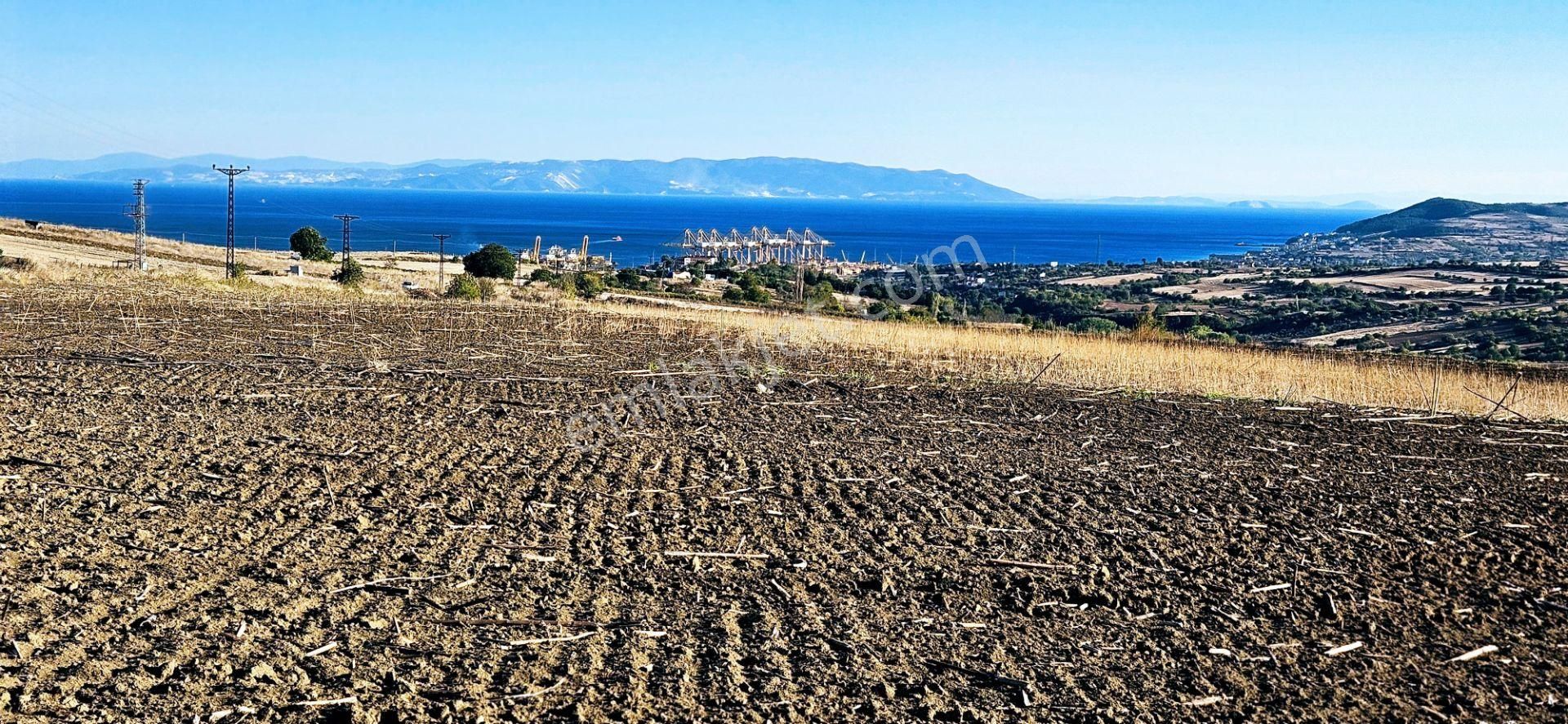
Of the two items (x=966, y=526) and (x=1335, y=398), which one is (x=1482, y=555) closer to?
(x=966, y=526)

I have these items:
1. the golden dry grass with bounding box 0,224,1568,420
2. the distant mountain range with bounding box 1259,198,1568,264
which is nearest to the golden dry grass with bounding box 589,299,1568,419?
the golden dry grass with bounding box 0,224,1568,420

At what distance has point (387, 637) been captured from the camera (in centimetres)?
544

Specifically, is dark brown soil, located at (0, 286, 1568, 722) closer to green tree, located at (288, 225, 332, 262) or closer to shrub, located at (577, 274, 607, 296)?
shrub, located at (577, 274, 607, 296)

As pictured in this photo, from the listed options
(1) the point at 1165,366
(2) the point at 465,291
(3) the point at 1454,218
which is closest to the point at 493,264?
(2) the point at 465,291

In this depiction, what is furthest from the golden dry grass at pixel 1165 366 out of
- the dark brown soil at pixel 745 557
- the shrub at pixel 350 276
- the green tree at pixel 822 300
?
the shrub at pixel 350 276

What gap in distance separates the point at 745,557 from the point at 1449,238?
4654 inches

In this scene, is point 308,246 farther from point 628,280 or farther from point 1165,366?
point 1165,366

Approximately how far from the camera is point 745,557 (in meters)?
7.01

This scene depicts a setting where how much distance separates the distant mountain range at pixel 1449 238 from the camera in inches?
3548

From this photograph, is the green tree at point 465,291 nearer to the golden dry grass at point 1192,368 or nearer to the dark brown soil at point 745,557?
the golden dry grass at point 1192,368

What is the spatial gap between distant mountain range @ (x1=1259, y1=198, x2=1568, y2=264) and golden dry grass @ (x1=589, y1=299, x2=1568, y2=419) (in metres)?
68.2

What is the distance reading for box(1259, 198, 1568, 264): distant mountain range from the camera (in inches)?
3548

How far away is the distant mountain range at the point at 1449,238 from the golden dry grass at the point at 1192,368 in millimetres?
68246

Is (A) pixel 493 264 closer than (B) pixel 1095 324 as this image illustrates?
No
